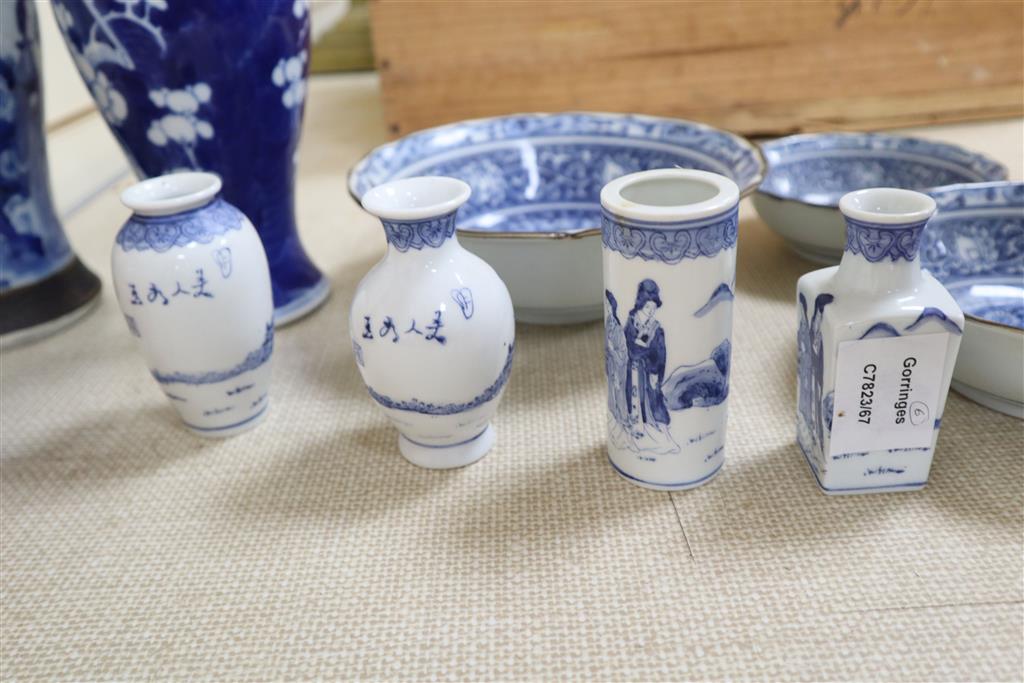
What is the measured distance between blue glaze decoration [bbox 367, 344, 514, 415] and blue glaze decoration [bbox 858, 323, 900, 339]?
25 centimetres

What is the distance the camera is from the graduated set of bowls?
2.44ft

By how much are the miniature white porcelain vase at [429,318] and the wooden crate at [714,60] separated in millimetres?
764

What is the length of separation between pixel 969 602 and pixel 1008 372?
0.65 ft

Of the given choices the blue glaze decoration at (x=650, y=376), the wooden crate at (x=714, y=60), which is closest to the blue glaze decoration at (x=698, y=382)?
the blue glaze decoration at (x=650, y=376)

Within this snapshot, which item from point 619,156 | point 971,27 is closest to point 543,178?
point 619,156

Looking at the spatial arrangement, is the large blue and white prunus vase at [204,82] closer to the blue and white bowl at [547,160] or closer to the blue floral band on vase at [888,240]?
the blue and white bowl at [547,160]

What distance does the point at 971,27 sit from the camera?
4.16 ft

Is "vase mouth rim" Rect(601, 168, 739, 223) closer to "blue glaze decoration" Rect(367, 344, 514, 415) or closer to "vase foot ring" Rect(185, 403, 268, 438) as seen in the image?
"blue glaze decoration" Rect(367, 344, 514, 415)

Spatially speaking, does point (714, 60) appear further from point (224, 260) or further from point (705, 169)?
point (224, 260)

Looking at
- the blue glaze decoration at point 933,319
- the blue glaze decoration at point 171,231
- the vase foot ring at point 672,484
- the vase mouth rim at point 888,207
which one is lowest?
the vase foot ring at point 672,484

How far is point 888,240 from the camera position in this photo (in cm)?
54

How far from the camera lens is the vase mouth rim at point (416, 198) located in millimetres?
584

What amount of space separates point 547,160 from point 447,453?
45cm

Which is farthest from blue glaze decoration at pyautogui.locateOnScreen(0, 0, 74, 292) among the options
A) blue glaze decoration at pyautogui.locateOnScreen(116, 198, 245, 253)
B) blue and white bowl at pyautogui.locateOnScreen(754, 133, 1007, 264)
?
blue and white bowl at pyautogui.locateOnScreen(754, 133, 1007, 264)
